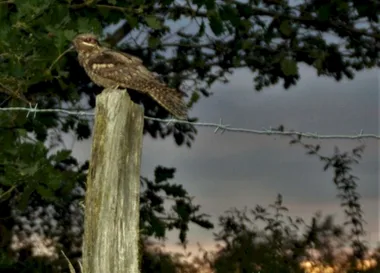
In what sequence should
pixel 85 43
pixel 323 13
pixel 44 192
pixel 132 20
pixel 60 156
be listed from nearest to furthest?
pixel 85 43 → pixel 44 192 → pixel 60 156 → pixel 132 20 → pixel 323 13

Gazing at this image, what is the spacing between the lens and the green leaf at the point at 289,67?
32.6 ft

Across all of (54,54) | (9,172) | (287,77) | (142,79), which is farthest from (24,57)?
(287,77)

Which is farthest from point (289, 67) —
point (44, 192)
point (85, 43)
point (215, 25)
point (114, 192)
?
point (114, 192)

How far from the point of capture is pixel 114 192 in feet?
15.3

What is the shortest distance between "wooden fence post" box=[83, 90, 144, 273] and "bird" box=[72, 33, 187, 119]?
115 centimetres

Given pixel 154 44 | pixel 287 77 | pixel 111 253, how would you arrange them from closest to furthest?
pixel 111 253, pixel 154 44, pixel 287 77

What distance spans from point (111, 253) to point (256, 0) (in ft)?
21.5

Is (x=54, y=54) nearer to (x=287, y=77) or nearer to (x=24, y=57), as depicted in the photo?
(x=24, y=57)

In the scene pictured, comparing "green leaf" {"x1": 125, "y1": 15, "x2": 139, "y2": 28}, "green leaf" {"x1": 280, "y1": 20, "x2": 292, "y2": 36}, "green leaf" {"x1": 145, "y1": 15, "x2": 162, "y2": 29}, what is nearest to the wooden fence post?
"green leaf" {"x1": 145, "y1": 15, "x2": 162, "y2": 29}

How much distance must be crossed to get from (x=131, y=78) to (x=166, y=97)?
280 millimetres

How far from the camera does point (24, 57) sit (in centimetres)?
795

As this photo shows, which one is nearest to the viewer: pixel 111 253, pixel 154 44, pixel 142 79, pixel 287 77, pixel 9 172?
pixel 111 253

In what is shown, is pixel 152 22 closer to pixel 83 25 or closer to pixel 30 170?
pixel 83 25

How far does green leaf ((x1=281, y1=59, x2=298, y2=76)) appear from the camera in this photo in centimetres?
995
